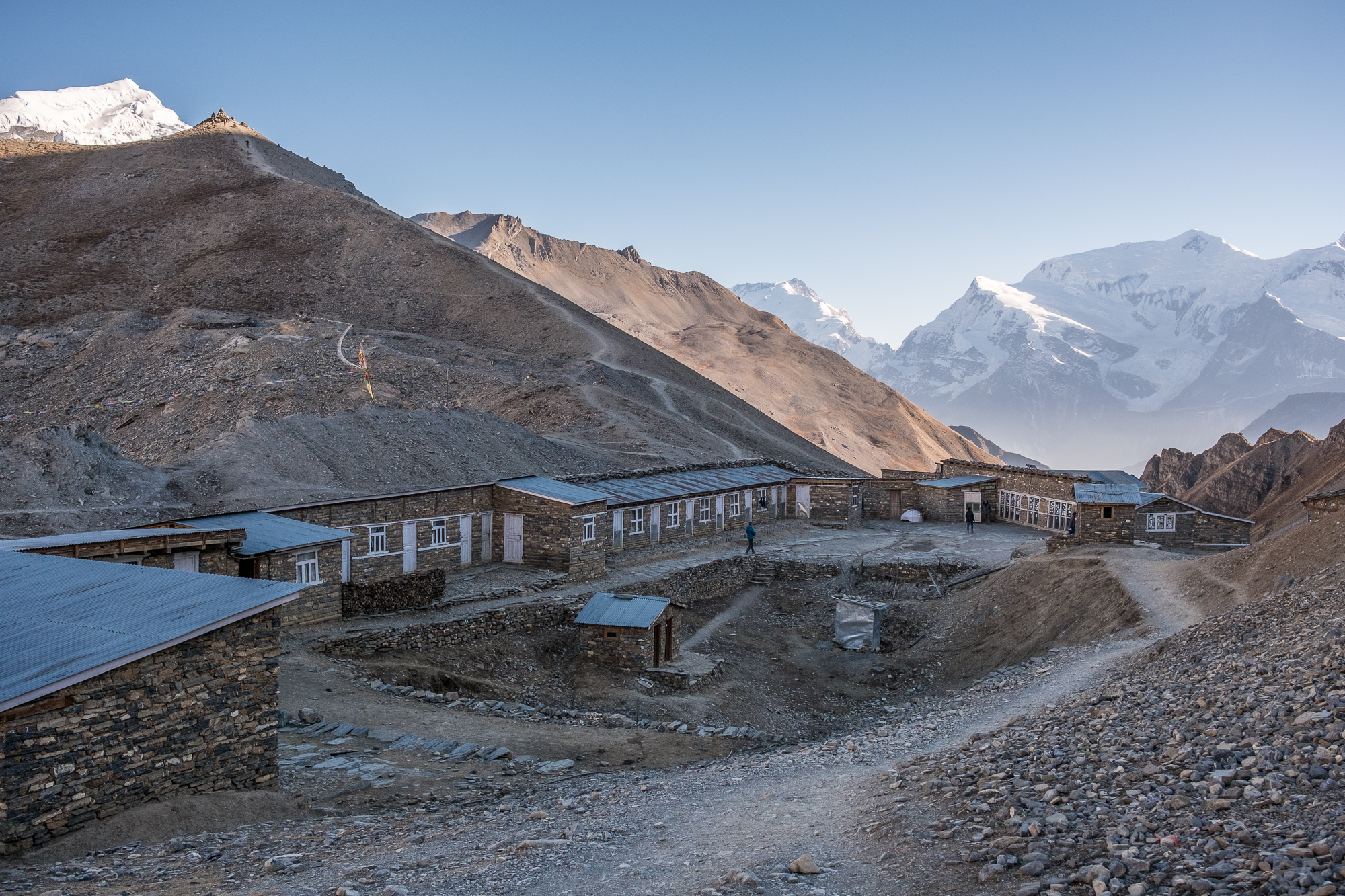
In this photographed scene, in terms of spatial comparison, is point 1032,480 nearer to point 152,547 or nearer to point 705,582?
point 705,582

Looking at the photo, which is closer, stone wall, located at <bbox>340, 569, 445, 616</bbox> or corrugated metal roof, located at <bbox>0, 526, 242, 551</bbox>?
corrugated metal roof, located at <bbox>0, 526, 242, 551</bbox>

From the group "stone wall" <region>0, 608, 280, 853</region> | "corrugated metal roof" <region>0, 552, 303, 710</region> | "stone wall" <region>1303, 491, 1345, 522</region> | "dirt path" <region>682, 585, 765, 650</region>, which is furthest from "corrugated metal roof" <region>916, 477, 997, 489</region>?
"stone wall" <region>0, 608, 280, 853</region>

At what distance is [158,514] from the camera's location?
109 feet

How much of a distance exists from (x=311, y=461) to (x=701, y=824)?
35526 mm

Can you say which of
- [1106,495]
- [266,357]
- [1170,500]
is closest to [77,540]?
[1106,495]

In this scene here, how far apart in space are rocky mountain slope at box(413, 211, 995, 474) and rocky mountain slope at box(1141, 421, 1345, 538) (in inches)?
1589

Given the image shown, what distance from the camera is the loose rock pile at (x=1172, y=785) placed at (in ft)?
24.0

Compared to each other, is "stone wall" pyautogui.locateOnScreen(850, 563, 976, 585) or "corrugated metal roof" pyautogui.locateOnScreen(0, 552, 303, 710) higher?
"corrugated metal roof" pyautogui.locateOnScreen(0, 552, 303, 710)

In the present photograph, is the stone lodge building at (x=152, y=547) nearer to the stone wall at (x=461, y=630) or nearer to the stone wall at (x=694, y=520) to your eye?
the stone wall at (x=461, y=630)

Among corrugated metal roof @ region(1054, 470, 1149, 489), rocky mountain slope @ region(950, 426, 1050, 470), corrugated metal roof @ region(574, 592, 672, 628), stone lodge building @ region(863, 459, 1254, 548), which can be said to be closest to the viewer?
corrugated metal roof @ region(574, 592, 672, 628)

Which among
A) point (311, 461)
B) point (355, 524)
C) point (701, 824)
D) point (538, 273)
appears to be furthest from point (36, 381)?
point (538, 273)

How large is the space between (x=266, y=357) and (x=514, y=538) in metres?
34.0

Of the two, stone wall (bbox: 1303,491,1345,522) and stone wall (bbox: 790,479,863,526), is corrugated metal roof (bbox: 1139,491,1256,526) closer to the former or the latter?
stone wall (bbox: 1303,491,1345,522)

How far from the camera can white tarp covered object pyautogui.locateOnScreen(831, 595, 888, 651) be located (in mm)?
31562
